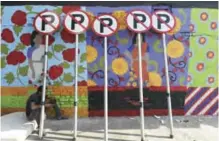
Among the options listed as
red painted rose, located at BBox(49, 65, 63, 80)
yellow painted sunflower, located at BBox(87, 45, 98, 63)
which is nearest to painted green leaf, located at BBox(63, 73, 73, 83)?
red painted rose, located at BBox(49, 65, 63, 80)

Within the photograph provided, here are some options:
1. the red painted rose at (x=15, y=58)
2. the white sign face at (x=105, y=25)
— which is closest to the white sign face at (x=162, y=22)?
the white sign face at (x=105, y=25)

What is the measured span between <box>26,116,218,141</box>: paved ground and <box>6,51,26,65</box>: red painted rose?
1.40 m

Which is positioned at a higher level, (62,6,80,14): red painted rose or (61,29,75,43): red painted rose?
(62,6,80,14): red painted rose

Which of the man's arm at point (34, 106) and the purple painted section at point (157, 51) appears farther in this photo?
the purple painted section at point (157, 51)

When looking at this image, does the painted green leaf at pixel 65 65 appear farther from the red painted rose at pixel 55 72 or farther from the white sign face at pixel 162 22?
the white sign face at pixel 162 22

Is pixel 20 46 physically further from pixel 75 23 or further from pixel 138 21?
pixel 138 21

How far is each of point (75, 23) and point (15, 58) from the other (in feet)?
4.90

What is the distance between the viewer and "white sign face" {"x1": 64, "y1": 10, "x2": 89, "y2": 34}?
23.5 ft

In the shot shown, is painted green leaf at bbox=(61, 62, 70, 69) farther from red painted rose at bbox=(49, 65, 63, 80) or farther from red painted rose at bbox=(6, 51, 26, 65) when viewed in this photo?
red painted rose at bbox=(6, 51, 26, 65)

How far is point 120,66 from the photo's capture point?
759cm

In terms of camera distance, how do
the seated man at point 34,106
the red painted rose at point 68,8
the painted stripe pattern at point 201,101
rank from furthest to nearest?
the painted stripe pattern at point 201,101, the red painted rose at point 68,8, the seated man at point 34,106

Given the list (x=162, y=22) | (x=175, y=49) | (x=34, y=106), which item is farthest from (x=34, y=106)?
→ (x=175, y=49)

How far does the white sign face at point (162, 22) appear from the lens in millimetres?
7168

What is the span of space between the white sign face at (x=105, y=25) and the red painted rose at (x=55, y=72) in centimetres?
114
